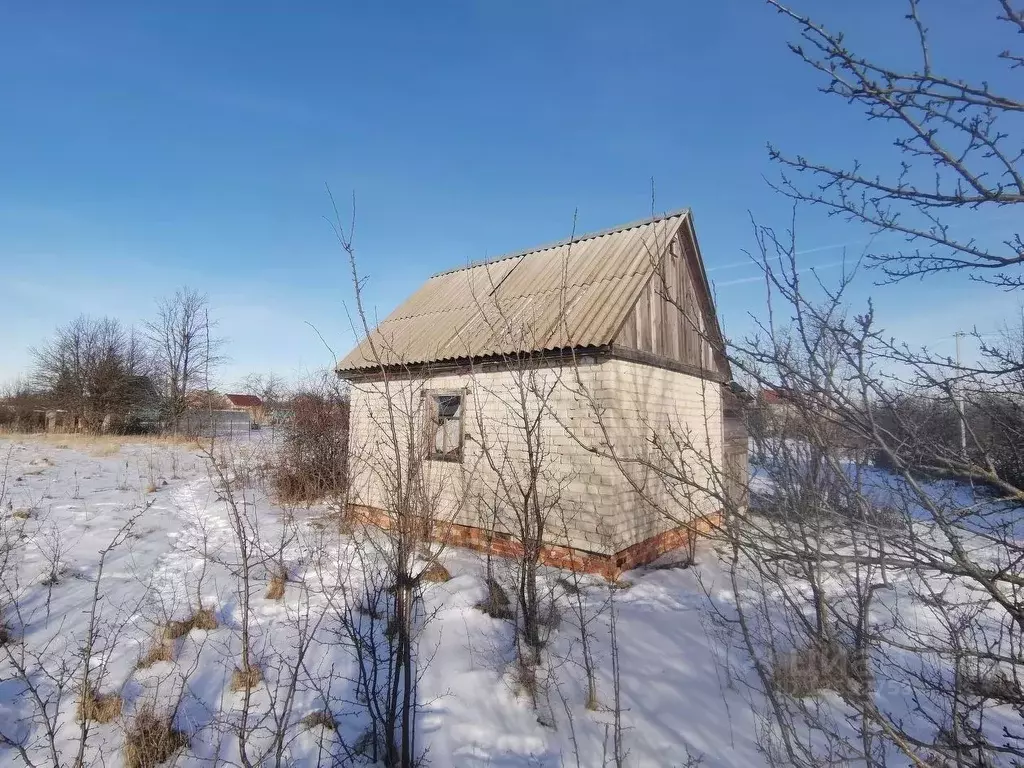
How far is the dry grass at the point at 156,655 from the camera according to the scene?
14.1ft

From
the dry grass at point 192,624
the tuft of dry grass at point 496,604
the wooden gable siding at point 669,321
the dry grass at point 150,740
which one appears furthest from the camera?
the wooden gable siding at point 669,321

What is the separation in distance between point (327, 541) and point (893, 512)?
7135 millimetres

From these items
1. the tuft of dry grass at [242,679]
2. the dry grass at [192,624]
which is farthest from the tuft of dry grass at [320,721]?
the dry grass at [192,624]

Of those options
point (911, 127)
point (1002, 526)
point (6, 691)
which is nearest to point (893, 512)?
point (1002, 526)

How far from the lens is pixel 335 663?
446cm

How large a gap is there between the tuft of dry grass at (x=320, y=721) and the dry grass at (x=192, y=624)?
1936mm

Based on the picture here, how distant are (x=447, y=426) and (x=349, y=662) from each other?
4273 millimetres

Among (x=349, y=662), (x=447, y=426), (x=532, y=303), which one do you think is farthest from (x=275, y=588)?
(x=532, y=303)

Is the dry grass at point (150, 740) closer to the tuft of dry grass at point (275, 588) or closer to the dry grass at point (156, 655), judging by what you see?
the dry grass at point (156, 655)

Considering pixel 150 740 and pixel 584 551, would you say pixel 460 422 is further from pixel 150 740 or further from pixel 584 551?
pixel 150 740

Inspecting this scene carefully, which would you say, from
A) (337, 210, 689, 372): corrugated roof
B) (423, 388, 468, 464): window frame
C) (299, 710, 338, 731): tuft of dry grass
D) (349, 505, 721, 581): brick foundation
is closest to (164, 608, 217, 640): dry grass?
(349, 505, 721, 581): brick foundation

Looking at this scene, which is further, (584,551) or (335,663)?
(584,551)

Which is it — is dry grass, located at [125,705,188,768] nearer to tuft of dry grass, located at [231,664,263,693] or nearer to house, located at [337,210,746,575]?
tuft of dry grass, located at [231,664,263,693]

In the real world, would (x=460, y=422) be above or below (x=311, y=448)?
above
